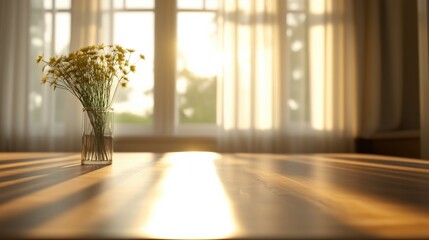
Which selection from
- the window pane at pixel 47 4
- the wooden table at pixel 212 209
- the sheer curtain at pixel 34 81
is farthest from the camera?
the window pane at pixel 47 4

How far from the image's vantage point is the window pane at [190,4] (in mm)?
4242

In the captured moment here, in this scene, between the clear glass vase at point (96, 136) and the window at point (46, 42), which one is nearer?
the clear glass vase at point (96, 136)

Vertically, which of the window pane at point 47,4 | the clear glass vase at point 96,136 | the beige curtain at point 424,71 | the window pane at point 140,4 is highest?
the window pane at point 140,4

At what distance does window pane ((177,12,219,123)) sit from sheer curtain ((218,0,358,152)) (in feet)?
0.79

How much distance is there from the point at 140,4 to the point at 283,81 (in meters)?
1.41

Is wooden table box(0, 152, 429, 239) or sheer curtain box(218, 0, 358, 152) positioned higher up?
sheer curtain box(218, 0, 358, 152)

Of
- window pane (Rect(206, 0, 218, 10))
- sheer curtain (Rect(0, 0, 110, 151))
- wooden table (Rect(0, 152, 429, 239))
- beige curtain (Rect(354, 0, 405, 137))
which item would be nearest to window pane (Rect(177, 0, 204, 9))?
window pane (Rect(206, 0, 218, 10))

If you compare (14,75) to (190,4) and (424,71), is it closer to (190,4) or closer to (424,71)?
(190,4)

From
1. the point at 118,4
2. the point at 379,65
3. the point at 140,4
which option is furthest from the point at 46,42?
the point at 379,65

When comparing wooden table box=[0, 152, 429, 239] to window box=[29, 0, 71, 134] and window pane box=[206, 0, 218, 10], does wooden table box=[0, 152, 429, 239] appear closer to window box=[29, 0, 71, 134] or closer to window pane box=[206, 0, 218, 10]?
window box=[29, 0, 71, 134]

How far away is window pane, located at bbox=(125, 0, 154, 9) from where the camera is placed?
13.8 ft

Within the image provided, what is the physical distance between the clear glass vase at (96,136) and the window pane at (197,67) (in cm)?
287

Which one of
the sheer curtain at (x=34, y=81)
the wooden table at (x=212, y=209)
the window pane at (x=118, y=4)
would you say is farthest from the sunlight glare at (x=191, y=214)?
the window pane at (x=118, y=4)

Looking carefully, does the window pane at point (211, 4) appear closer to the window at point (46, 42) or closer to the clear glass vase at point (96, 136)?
the window at point (46, 42)
